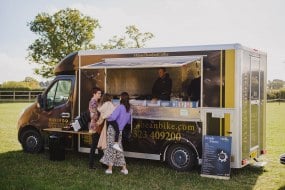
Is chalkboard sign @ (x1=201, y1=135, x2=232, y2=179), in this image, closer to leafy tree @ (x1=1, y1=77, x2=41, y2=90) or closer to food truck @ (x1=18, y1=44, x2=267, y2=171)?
food truck @ (x1=18, y1=44, x2=267, y2=171)

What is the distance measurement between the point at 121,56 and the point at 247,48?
2.61 meters

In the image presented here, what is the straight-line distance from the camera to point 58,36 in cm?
4434

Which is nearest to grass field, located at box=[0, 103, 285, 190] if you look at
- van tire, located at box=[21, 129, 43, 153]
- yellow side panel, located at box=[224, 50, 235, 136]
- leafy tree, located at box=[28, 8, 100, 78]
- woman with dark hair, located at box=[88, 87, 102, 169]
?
van tire, located at box=[21, 129, 43, 153]

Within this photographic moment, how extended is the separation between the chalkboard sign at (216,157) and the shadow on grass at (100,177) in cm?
19

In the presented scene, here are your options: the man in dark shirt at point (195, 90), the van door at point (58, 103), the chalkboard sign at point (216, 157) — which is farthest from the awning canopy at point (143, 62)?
the chalkboard sign at point (216, 157)

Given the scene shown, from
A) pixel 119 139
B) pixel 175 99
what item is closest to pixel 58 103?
pixel 119 139

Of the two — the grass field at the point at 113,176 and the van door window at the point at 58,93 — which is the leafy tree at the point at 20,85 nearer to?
the van door window at the point at 58,93

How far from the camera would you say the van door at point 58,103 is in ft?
34.0

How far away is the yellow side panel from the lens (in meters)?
8.21

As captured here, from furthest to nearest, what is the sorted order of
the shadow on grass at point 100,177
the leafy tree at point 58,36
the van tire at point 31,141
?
the leafy tree at point 58,36
the van tire at point 31,141
the shadow on grass at point 100,177

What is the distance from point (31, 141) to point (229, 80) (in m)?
5.27

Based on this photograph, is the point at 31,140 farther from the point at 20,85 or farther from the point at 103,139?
the point at 20,85

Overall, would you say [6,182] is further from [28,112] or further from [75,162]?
[28,112]

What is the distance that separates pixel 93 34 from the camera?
46.6 m
